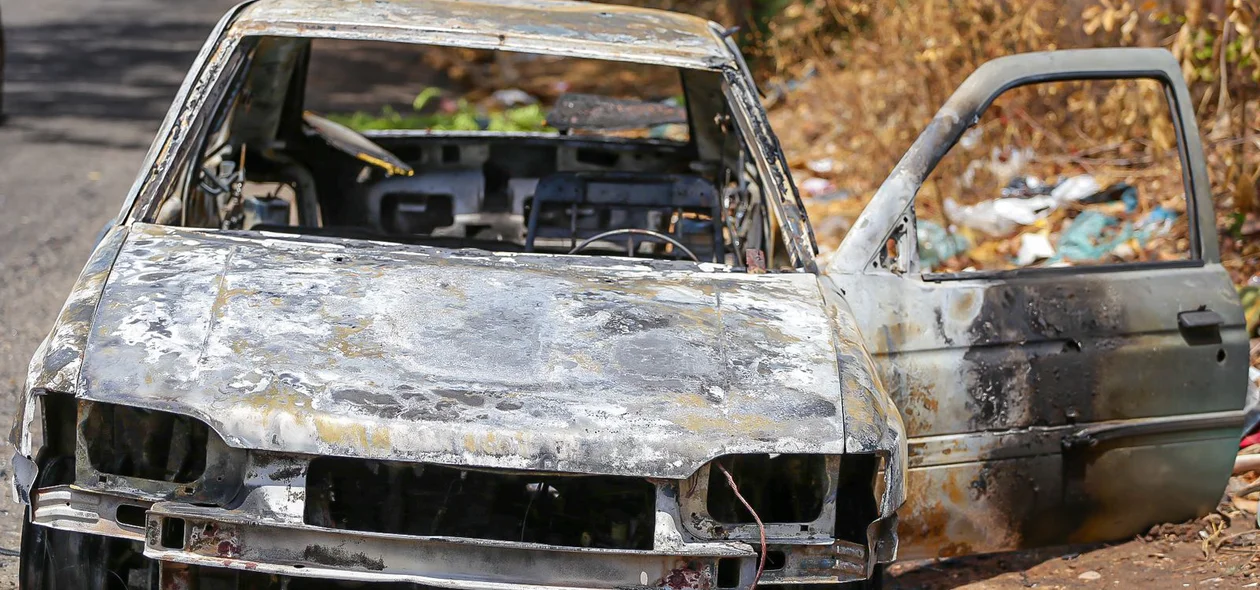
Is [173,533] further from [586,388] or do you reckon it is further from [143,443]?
[586,388]

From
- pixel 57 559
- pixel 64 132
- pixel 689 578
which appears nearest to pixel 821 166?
pixel 64 132

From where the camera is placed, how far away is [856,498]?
2.99 meters

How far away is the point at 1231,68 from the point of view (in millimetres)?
6418

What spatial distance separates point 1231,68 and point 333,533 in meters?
5.40

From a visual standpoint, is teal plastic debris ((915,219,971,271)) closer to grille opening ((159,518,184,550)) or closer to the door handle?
the door handle

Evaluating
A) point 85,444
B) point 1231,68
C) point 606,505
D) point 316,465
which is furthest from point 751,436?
point 1231,68

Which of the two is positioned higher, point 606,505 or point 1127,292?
point 1127,292

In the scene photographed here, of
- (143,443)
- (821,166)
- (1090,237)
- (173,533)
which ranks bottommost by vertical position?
(173,533)

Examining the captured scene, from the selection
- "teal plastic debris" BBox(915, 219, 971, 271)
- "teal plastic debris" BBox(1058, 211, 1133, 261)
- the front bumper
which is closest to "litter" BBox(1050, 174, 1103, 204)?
"teal plastic debris" BBox(1058, 211, 1133, 261)

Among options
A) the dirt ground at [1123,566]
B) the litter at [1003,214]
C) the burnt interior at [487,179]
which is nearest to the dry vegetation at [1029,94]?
the litter at [1003,214]

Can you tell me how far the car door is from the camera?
3508mm

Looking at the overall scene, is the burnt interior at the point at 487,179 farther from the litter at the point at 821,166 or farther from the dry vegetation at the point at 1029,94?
the litter at the point at 821,166

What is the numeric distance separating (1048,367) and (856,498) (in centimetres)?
90

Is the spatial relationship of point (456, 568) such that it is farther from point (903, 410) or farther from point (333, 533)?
point (903, 410)
